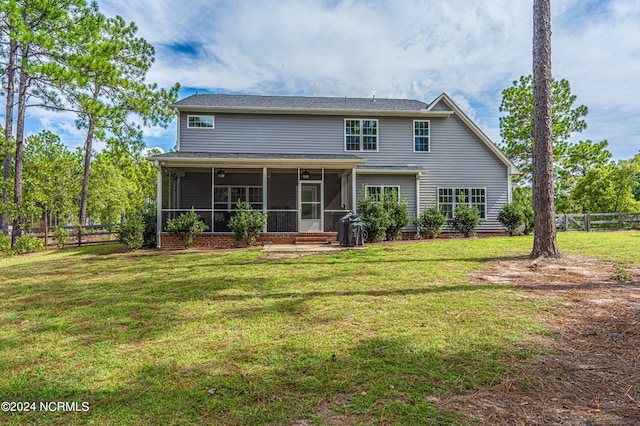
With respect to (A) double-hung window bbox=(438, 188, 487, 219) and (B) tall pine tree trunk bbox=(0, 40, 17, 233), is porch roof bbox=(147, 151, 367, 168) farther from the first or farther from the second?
(B) tall pine tree trunk bbox=(0, 40, 17, 233)

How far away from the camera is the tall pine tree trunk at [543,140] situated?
747 cm

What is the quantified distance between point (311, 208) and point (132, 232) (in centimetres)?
705

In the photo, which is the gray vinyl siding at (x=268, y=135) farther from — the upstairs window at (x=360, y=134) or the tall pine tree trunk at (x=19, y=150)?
the tall pine tree trunk at (x=19, y=150)

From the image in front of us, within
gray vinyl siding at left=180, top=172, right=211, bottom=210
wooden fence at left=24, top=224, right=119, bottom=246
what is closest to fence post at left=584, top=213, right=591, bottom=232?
gray vinyl siding at left=180, top=172, right=211, bottom=210

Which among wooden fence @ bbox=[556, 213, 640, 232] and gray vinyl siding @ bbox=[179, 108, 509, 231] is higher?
gray vinyl siding @ bbox=[179, 108, 509, 231]

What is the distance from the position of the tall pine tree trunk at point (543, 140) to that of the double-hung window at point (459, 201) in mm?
7902

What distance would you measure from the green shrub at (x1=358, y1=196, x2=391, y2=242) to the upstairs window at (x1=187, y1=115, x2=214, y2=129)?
8.09m

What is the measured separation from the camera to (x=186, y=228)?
11492mm

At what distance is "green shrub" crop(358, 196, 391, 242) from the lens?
12289 mm

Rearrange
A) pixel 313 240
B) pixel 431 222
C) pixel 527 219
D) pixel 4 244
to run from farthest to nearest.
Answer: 1. pixel 527 219
2. pixel 431 222
3. pixel 313 240
4. pixel 4 244

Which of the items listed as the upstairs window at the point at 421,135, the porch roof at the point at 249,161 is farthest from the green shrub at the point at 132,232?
the upstairs window at the point at 421,135

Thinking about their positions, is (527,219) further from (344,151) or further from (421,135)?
(344,151)

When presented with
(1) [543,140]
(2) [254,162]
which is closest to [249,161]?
(2) [254,162]

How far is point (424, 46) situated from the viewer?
16.1m
